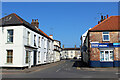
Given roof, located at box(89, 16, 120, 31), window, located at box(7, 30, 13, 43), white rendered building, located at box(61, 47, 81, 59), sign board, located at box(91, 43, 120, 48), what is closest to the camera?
window, located at box(7, 30, 13, 43)

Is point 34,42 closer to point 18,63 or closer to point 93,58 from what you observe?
point 18,63

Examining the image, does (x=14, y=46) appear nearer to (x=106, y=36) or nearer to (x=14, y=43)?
(x=14, y=43)

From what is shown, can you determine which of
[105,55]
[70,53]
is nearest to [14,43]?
[105,55]

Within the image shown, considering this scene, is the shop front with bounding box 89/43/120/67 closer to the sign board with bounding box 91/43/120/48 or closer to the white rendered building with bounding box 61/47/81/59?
the sign board with bounding box 91/43/120/48

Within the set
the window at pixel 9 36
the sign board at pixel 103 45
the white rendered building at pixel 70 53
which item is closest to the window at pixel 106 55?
the sign board at pixel 103 45

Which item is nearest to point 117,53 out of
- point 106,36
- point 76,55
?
point 106,36

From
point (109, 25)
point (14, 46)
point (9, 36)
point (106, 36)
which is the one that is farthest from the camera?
point (109, 25)

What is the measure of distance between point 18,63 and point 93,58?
39.0 feet

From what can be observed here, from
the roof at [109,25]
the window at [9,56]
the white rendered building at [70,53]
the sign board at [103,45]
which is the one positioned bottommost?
the white rendered building at [70,53]

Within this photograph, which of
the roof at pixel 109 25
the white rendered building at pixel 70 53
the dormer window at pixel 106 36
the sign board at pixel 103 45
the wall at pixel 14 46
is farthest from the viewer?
the white rendered building at pixel 70 53

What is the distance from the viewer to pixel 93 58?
24.2 m

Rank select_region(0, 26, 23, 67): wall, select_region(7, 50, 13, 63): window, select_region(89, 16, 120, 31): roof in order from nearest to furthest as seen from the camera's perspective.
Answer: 1. select_region(0, 26, 23, 67): wall
2. select_region(7, 50, 13, 63): window
3. select_region(89, 16, 120, 31): roof

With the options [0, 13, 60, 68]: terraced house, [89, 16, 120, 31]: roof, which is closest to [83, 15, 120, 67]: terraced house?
[89, 16, 120, 31]: roof

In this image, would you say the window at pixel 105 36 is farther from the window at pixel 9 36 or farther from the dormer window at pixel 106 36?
the window at pixel 9 36
